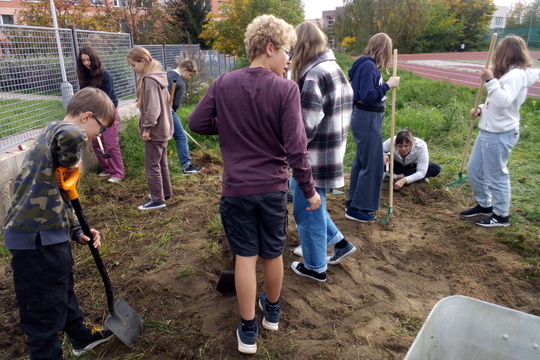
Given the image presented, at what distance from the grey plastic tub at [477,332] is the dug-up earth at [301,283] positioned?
2.04 feet

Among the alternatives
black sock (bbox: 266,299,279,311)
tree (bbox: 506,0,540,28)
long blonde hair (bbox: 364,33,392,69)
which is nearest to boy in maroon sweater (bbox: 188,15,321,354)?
black sock (bbox: 266,299,279,311)

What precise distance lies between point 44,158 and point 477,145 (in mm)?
3973

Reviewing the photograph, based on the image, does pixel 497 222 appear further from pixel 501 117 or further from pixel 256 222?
pixel 256 222

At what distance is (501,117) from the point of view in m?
3.85

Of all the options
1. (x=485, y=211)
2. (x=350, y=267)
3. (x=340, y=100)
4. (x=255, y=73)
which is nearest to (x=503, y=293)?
(x=350, y=267)

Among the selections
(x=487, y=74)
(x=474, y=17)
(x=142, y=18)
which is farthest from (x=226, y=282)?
(x=474, y=17)

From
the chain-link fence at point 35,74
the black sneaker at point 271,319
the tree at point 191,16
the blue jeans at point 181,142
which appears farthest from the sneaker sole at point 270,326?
the tree at point 191,16

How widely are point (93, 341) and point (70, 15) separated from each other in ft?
61.4

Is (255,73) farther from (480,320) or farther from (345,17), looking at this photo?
(345,17)

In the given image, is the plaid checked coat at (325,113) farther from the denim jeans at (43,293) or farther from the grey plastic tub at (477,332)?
the denim jeans at (43,293)

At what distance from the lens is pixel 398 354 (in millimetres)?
2422

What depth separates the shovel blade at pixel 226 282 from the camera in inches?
117

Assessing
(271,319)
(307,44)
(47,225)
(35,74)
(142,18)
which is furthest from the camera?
(142,18)

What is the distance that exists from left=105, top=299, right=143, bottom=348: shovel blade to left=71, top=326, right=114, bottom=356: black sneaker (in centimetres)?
13
